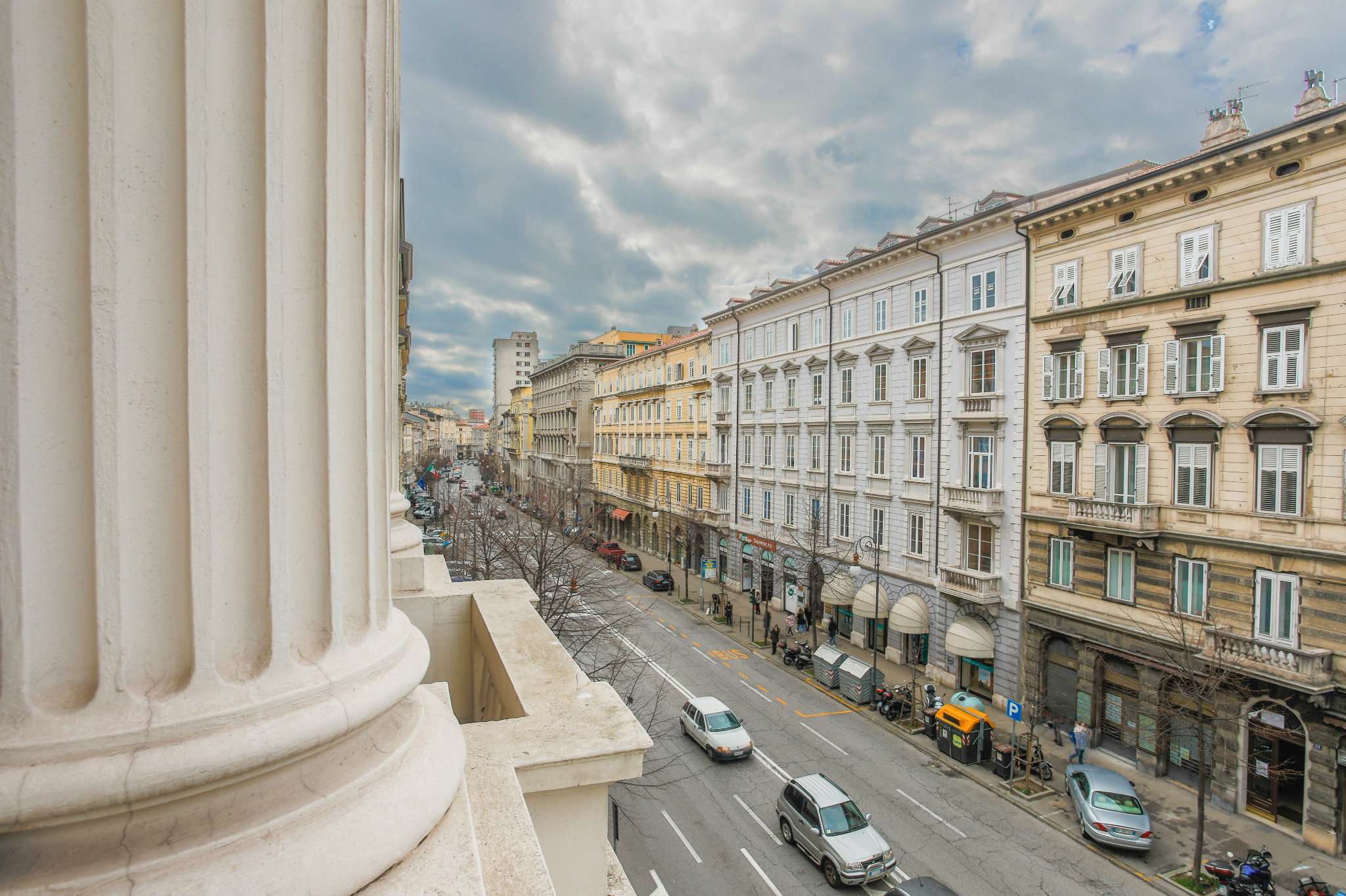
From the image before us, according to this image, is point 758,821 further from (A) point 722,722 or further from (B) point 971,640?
(B) point 971,640

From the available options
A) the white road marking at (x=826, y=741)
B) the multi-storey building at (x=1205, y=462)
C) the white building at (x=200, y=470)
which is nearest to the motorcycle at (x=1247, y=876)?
the multi-storey building at (x=1205, y=462)

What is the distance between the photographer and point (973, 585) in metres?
23.3

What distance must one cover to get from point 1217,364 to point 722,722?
16158 millimetres

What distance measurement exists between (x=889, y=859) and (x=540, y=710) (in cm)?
1281

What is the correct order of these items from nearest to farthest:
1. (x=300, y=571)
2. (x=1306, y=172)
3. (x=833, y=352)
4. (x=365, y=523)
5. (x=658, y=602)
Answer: (x=300, y=571), (x=365, y=523), (x=1306, y=172), (x=833, y=352), (x=658, y=602)

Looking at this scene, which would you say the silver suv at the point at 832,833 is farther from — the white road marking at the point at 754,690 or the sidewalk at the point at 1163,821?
the white road marking at the point at 754,690

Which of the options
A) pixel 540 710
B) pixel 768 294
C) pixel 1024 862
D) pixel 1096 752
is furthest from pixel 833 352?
pixel 540 710

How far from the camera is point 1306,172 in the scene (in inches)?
628

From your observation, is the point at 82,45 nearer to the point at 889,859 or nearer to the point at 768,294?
the point at 889,859

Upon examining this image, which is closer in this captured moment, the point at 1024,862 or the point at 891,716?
the point at 1024,862

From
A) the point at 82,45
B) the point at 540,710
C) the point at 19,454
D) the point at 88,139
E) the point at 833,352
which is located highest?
the point at 833,352

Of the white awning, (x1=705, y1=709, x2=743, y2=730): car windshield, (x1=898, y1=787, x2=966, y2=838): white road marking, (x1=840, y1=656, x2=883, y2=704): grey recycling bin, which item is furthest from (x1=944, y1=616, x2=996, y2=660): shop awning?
(x1=705, y1=709, x2=743, y2=730): car windshield

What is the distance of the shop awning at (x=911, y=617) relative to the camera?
25391 millimetres

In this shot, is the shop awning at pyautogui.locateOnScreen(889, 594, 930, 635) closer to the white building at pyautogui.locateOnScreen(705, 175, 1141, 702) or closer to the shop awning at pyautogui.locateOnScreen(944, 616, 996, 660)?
the white building at pyautogui.locateOnScreen(705, 175, 1141, 702)
